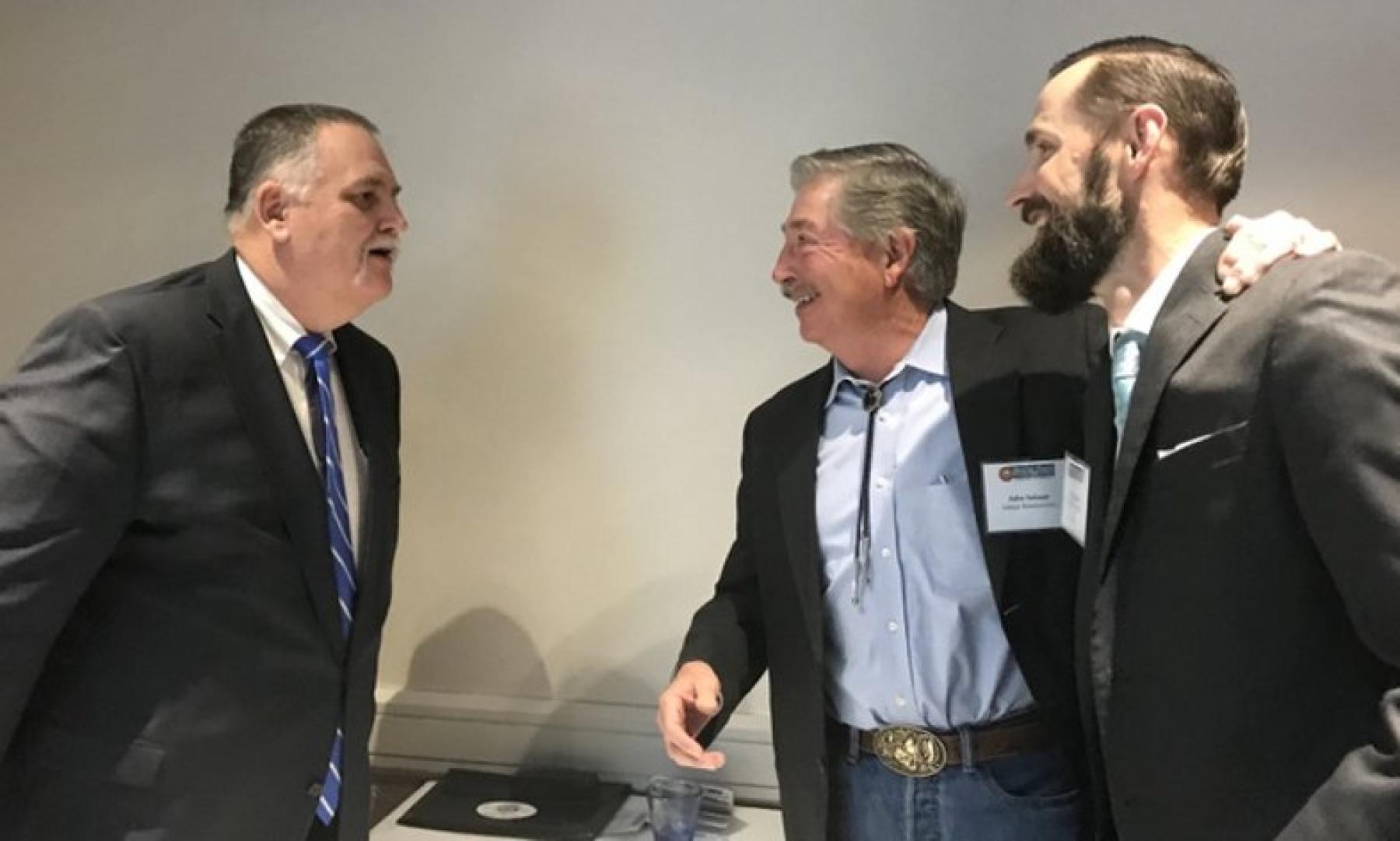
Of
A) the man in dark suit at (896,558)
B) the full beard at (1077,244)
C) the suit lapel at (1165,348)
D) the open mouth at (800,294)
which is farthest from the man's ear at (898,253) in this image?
the suit lapel at (1165,348)

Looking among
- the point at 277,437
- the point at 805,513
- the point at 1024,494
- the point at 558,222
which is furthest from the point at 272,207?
the point at 1024,494

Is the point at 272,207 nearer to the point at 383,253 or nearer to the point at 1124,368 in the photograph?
the point at 383,253

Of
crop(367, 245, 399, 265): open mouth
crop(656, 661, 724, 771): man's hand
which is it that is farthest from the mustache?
crop(367, 245, 399, 265): open mouth

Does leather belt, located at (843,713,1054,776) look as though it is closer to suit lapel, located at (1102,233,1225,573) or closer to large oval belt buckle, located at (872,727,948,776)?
large oval belt buckle, located at (872,727,948,776)

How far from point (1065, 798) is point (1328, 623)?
0.55m

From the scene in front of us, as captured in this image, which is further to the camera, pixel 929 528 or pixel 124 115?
pixel 124 115

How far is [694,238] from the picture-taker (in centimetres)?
236

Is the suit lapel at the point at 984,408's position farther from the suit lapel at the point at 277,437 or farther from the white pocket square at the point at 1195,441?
the suit lapel at the point at 277,437

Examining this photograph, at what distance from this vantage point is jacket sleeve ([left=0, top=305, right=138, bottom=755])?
1444 mm

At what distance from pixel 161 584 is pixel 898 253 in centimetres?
116

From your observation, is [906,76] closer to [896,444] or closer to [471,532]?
[896,444]

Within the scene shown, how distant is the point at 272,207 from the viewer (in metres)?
1.75

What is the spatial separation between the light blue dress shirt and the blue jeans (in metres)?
0.07

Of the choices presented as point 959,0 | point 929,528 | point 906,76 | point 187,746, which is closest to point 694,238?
point 906,76
